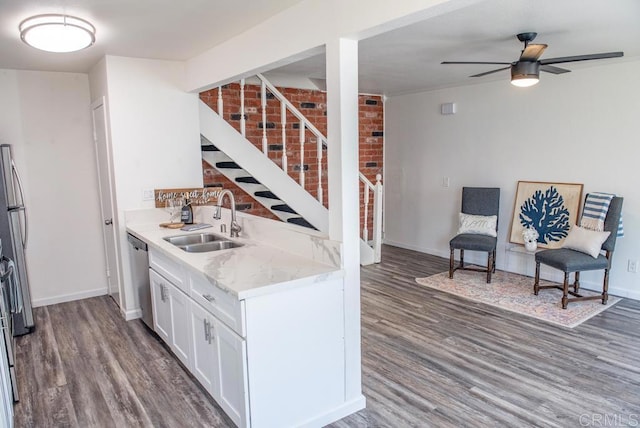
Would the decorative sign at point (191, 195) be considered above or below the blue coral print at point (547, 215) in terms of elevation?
above

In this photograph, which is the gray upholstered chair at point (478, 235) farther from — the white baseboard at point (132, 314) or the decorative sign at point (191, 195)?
the white baseboard at point (132, 314)

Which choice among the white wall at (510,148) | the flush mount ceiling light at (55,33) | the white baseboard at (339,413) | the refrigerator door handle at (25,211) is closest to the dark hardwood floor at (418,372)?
the white baseboard at (339,413)

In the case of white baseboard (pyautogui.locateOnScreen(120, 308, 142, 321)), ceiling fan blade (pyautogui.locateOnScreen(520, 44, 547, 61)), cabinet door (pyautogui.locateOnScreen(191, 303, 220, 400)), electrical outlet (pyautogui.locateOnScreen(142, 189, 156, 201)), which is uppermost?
ceiling fan blade (pyautogui.locateOnScreen(520, 44, 547, 61))

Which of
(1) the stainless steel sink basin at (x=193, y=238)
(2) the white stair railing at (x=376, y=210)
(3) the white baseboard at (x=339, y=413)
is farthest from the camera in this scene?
(2) the white stair railing at (x=376, y=210)

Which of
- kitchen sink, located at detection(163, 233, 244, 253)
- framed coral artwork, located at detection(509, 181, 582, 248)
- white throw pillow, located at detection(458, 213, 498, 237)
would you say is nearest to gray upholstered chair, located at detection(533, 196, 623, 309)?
framed coral artwork, located at detection(509, 181, 582, 248)

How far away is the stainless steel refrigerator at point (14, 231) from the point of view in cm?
344

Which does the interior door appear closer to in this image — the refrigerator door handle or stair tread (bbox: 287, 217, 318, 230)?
the refrigerator door handle

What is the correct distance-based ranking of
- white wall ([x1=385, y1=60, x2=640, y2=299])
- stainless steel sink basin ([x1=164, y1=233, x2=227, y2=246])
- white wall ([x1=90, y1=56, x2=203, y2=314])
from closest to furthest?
stainless steel sink basin ([x1=164, y1=233, x2=227, y2=246]) → white wall ([x1=90, y1=56, x2=203, y2=314]) → white wall ([x1=385, y1=60, x2=640, y2=299])

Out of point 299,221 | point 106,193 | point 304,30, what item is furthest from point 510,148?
point 106,193

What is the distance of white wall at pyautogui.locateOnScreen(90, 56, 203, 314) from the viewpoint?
12.0 feet

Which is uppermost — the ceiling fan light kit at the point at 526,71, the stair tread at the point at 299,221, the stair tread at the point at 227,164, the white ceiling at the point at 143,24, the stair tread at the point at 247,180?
the white ceiling at the point at 143,24

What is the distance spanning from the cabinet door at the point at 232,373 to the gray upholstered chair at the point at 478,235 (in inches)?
128

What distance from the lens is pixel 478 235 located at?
4.89 m

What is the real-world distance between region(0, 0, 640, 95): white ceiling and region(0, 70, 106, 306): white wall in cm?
26
